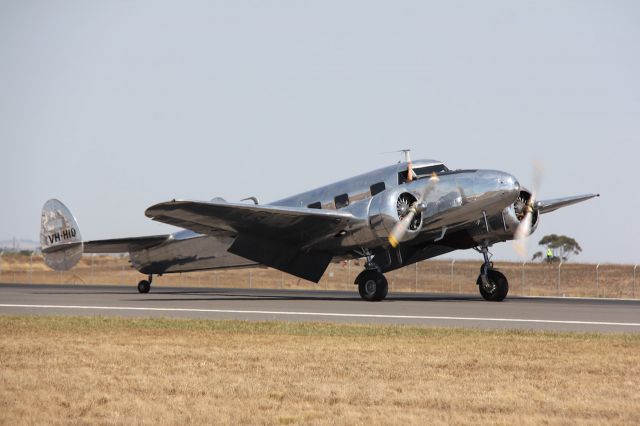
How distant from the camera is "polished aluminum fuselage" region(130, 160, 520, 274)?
80.2ft

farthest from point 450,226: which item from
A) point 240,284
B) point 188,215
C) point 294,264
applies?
point 240,284

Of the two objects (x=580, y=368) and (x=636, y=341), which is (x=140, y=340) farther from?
(x=636, y=341)

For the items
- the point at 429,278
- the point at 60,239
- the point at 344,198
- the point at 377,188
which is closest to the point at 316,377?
the point at 377,188

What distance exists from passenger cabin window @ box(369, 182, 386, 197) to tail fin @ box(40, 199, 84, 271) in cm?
1121

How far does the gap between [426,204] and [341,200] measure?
3.30 metres

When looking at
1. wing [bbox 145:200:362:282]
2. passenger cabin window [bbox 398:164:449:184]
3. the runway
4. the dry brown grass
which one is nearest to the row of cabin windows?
passenger cabin window [bbox 398:164:449:184]

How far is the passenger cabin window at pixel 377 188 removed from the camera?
86.3ft

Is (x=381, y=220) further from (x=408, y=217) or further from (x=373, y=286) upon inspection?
(x=373, y=286)

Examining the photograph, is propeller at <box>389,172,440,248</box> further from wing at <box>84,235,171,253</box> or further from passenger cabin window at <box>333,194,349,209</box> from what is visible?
wing at <box>84,235,171,253</box>

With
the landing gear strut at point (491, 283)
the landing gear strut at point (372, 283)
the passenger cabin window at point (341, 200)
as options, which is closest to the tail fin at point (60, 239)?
the passenger cabin window at point (341, 200)

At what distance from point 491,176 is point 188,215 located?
8.46 m

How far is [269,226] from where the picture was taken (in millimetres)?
26641

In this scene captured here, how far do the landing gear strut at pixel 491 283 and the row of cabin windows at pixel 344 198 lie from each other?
3946 mm

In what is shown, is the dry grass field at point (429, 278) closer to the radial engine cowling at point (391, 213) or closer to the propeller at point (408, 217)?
the radial engine cowling at point (391, 213)
